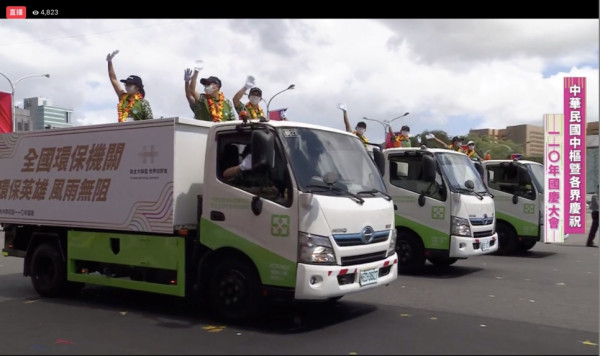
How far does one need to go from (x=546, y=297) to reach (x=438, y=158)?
122 inches

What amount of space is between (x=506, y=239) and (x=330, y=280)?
8.87 m

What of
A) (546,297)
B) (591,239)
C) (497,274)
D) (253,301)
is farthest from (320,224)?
(591,239)

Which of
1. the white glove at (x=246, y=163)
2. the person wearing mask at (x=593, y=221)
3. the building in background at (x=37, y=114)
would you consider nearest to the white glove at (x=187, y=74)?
the white glove at (x=246, y=163)

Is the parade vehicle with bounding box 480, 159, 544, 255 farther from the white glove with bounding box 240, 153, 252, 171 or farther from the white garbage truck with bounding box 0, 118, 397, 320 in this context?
the white glove with bounding box 240, 153, 252, 171

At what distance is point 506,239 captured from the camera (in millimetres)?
13625

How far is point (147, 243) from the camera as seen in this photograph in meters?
7.27

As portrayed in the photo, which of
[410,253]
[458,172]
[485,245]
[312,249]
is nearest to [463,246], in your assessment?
[485,245]

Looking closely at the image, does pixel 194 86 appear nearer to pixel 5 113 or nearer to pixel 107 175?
pixel 107 175

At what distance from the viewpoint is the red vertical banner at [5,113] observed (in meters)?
13.4

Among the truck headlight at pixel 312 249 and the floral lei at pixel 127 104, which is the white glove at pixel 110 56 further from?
the truck headlight at pixel 312 249

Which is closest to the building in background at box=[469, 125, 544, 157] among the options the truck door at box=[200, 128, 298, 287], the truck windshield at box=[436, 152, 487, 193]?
the truck windshield at box=[436, 152, 487, 193]

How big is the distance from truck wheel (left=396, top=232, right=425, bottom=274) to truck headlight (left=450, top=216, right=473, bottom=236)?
2.29 feet

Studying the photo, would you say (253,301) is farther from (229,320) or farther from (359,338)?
(359,338)

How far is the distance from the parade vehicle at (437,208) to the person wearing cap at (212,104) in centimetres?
348
